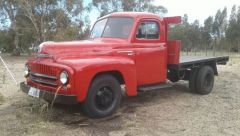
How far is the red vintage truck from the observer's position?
6.91 meters

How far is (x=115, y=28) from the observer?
28.5ft

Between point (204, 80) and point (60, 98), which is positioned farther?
point (204, 80)

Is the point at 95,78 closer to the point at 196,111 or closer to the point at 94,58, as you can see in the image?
the point at 94,58

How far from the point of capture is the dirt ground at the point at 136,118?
21.9 feet

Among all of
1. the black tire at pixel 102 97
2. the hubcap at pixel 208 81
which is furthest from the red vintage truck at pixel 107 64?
the hubcap at pixel 208 81

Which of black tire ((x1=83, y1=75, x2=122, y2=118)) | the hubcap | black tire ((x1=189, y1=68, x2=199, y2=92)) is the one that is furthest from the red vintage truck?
the hubcap

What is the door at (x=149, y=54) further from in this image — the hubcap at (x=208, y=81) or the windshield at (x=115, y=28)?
the hubcap at (x=208, y=81)

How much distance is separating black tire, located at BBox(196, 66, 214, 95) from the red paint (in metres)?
1.43

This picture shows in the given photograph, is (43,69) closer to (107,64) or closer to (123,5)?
(107,64)

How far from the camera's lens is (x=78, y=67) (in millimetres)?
6832

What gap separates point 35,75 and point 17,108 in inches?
39.0

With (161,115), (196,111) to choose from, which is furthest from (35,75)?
(196,111)

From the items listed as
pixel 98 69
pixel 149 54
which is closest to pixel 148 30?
pixel 149 54

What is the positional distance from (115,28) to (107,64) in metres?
1.59
